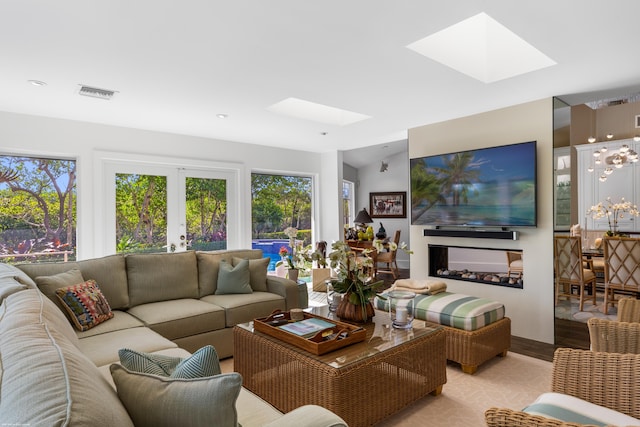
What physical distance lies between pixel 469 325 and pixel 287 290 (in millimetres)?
1767

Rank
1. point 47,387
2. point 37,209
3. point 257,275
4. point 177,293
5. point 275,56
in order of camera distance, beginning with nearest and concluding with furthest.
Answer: point 47,387 < point 275,56 < point 177,293 < point 257,275 < point 37,209

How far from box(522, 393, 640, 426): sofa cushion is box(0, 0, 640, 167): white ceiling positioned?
74.5 inches

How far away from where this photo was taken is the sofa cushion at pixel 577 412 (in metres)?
1.38

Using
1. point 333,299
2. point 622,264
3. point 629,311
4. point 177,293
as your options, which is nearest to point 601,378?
point 629,311

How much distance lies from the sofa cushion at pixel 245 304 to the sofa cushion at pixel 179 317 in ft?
0.26

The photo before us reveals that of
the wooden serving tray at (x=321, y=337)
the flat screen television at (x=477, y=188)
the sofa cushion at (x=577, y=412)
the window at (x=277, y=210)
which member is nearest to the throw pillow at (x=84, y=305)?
the wooden serving tray at (x=321, y=337)

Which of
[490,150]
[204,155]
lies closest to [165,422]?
[490,150]

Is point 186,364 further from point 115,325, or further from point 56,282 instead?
point 56,282

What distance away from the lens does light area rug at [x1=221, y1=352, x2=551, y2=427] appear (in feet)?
7.57

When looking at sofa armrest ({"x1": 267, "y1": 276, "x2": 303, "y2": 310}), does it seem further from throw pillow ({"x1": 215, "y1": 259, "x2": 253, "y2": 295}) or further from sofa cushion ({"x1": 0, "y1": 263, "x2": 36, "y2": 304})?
sofa cushion ({"x1": 0, "y1": 263, "x2": 36, "y2": 304})

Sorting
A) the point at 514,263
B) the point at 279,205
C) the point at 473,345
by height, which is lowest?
the point at 473,345

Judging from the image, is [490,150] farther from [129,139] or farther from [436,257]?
[129,139]

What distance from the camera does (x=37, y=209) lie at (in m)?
4.16

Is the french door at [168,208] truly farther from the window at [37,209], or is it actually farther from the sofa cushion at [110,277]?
the sofa cushion at [110,277]
